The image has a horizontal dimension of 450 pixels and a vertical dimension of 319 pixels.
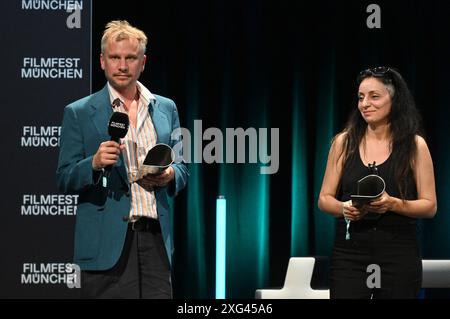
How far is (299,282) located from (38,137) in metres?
1.89

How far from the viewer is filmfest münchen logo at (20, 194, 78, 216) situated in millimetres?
5031

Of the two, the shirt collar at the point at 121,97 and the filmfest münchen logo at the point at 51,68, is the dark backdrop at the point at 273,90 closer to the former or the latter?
the filmfest münchen logo at the point at 51,68

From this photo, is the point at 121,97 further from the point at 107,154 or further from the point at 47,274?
the point at 47,274

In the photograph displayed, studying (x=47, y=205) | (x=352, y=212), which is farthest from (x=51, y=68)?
(x=352, y=212)

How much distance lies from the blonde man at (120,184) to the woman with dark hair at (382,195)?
25.8 inches

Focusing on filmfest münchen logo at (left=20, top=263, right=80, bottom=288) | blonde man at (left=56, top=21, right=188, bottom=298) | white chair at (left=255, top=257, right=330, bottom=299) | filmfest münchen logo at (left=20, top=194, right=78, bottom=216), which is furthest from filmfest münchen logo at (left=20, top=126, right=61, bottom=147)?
blonde man at (left=56, top=21, right=188, bottom=298)

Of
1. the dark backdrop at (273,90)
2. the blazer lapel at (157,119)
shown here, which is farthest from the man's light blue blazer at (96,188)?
the dark backdrop at (273,90)

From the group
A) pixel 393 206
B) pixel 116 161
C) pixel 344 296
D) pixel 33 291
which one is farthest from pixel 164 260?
pixel 33 291

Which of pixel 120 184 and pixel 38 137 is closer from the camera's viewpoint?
pixel 120 184

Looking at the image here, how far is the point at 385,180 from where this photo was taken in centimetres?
312

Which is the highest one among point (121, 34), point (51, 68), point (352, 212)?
point (51, 68)

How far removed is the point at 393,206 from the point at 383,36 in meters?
3.31

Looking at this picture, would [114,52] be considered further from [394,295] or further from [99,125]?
[394,295]

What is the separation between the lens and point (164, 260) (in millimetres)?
3066
